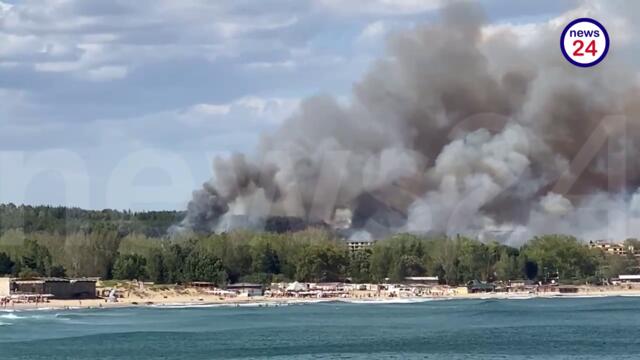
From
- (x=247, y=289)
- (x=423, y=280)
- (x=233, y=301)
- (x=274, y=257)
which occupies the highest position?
(x=274, y=257)

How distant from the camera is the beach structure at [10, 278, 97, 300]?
10081 cm

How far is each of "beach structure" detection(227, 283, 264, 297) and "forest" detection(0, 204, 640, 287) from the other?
4.10ft

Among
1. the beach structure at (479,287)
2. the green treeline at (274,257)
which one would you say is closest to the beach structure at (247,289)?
the green treeline at (274,257)

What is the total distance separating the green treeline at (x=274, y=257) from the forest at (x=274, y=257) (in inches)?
3.3

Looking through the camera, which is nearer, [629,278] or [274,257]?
[274,257]

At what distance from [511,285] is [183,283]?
96.9 ft

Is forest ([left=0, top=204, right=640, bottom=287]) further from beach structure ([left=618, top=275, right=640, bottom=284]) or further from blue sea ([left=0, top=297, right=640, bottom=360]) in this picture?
blue sea ([left=0, top=297, right=640, bottom=360])

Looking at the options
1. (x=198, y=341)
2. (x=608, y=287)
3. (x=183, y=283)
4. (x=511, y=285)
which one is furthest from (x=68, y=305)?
(x=608, y=287)

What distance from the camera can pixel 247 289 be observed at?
373 feet

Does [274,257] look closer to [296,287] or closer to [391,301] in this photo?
[296,287]

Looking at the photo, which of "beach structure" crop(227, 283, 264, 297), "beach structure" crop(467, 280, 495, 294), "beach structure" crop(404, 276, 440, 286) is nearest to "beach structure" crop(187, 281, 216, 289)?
"beach structure" crop(227, 283, 264, 297)

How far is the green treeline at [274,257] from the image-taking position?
373 ft

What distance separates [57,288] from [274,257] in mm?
25184

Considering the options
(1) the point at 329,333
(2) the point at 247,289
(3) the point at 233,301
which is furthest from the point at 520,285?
(1) the point at 329,333
